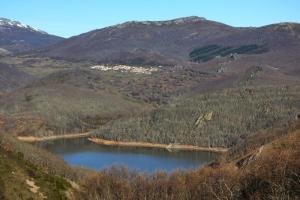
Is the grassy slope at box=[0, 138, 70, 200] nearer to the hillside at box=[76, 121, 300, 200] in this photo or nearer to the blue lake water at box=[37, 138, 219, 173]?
the hillside at box=[76, 121, 300, 200]

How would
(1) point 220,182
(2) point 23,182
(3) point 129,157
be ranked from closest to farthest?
(1) point 220,182 < (2) point 23,182 < (3) point 129,157

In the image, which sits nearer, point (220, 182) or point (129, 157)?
point (220, 182)

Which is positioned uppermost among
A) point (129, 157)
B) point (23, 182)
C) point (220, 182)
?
point (220, 182)

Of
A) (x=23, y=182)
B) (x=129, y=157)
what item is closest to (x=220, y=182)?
(x=23, y=182)

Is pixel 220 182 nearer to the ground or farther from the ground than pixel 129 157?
farther from the ground

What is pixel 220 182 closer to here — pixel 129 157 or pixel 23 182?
pixel 23 182

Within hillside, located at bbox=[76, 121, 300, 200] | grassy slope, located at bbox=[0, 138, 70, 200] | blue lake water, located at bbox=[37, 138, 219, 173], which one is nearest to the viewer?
hillside, located at bbox=[76, 121, 300, 200]

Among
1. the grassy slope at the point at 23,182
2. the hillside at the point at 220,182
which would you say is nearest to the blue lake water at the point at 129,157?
the hillside at the point at 220,182

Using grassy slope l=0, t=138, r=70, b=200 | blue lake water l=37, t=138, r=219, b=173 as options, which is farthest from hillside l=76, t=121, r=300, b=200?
blue lake water l=37, t=138, r=219, b=173

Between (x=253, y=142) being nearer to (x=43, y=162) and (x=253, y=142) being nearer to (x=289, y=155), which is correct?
(x=43, y=162)
